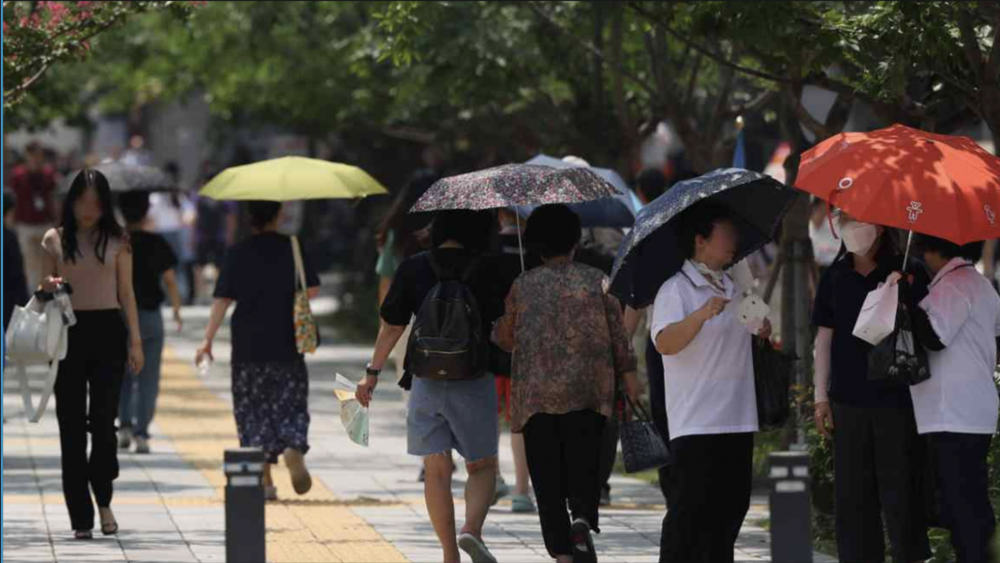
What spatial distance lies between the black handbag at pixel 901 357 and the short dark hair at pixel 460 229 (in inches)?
77.2

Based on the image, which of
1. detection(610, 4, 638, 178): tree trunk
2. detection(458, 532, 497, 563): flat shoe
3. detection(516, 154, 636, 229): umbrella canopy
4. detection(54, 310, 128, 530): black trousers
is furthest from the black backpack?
detection(610, 4, 638, 178): tree trunk

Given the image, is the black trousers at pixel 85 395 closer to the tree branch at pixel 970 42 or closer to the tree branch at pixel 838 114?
the tree branch at pixel 970 42

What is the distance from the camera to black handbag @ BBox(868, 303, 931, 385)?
7840 millimetres

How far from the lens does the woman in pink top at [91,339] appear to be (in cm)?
1060

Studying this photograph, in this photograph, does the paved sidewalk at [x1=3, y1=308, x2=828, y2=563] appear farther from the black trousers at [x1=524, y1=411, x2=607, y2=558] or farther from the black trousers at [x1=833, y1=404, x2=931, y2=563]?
the black trousers at [x1=833, y1=404, x2=931, y2=563]

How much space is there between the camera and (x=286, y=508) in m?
12.2

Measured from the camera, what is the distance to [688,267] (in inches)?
316

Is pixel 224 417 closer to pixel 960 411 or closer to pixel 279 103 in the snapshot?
pixel 279 103

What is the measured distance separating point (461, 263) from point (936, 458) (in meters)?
2.19

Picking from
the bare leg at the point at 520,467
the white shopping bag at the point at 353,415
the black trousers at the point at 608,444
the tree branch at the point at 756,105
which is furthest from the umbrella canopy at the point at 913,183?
the tree branch at the point at 756,105

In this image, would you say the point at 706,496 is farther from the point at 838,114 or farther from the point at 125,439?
the point at 125,439

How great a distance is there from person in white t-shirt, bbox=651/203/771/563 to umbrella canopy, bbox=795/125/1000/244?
452 mm

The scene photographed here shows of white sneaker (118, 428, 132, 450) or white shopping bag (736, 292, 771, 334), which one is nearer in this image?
white shopping bag (736, 292, 771, 334)

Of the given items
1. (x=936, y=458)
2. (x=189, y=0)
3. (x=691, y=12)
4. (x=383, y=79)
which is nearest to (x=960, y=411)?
(x=936, y=458)
